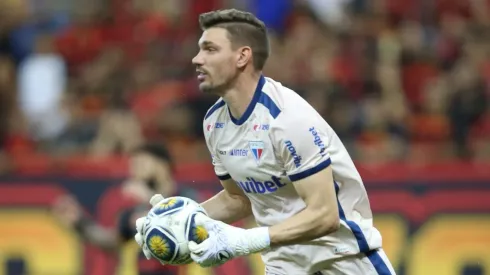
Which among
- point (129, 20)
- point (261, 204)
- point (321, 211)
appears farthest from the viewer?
point (129, 20)

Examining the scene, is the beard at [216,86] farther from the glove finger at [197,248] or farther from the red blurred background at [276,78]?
the red blurred background at [276,78]

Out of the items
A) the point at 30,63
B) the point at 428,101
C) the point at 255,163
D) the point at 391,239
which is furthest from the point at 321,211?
the point at 30,63

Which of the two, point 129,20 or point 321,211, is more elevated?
point 129,20

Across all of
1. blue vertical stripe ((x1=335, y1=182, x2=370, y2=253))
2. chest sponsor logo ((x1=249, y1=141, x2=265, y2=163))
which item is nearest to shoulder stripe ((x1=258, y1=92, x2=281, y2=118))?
chest sponsor logo ((x1=249, y1=141, x2=265, y2=163))

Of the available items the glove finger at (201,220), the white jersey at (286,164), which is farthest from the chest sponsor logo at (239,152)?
the glove finger at (201,220)

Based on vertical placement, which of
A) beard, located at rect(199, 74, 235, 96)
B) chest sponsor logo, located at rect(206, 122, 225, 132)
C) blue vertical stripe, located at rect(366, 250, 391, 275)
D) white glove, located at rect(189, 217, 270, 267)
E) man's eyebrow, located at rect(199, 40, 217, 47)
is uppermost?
man's eyebrow, located at rect(199, 40, 217, 47)

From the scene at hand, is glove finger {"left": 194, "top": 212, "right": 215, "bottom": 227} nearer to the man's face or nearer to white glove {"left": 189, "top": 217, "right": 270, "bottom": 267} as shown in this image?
white glove {"left": 189, "top": 217, "right": 270, "bottom": 267}

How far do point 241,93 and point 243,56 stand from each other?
19 cm

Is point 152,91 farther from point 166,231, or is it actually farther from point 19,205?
point 166,231

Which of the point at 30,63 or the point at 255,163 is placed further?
the point at 30,63

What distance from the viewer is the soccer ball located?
18.5 ft

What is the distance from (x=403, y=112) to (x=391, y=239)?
67.1 inches

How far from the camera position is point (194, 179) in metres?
10.4

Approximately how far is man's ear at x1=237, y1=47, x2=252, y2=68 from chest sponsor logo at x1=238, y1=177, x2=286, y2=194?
587 millimetres
